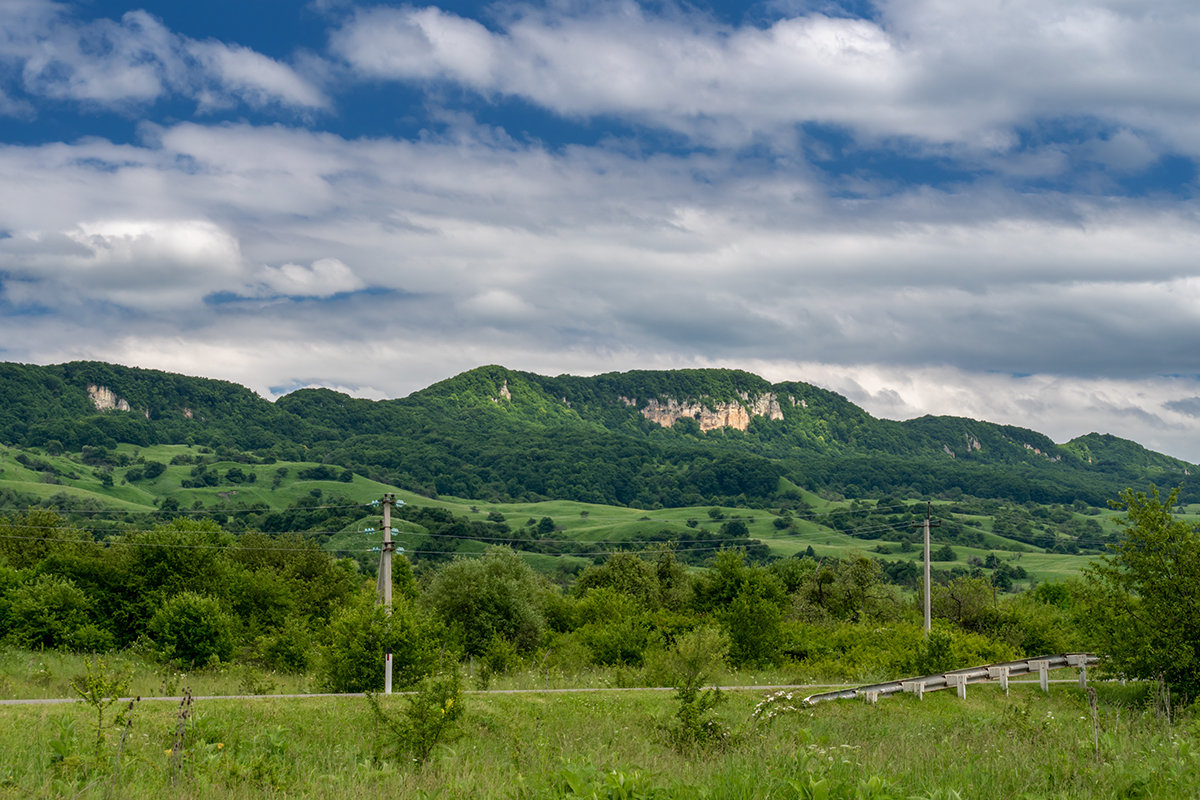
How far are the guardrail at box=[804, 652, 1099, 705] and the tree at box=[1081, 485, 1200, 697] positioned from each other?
4050 mm

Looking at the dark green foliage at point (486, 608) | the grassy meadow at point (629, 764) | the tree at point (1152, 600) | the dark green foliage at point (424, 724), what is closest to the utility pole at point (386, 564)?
the dark green foliage at point (486, 608)

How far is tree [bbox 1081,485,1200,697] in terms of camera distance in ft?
78.2

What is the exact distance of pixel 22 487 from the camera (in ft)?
636

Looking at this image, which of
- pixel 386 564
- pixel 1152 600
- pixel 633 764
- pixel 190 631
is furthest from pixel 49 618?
pixel 1152 600

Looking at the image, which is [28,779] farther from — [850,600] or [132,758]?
[850,600]

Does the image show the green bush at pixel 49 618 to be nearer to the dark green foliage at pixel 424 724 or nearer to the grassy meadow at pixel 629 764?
the grassy meadow at pixel 629 764

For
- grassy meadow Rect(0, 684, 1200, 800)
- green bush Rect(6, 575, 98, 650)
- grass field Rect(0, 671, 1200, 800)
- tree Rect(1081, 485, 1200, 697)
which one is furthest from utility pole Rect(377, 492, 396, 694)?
tree Rect(1081, 485, 1200, 697)

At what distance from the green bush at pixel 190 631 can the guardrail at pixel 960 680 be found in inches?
1046

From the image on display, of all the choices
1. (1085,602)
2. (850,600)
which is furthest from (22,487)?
(1085,602)

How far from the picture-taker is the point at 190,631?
1524 inches

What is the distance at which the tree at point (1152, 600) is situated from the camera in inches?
938

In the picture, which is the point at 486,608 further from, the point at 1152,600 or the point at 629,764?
the point at 629,764

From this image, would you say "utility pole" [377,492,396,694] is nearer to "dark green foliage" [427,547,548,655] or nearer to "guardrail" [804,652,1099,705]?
"dark green foliage" [427,547,548,655]

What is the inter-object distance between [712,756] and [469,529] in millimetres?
181705
